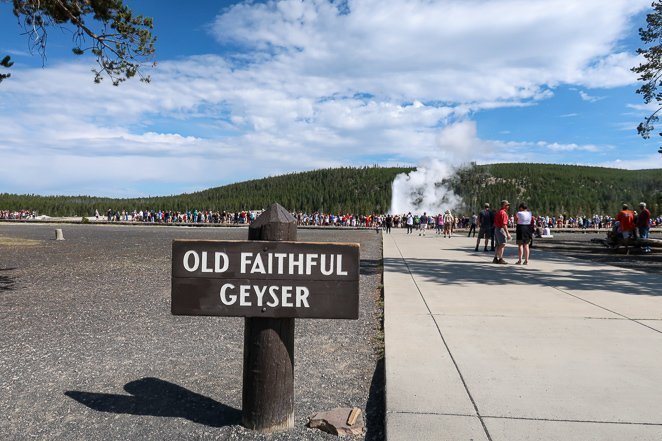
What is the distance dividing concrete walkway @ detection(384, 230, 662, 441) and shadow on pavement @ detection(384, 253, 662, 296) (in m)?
0.19

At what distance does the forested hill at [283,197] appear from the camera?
440 feet

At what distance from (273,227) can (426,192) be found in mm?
85434

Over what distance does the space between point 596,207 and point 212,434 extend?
426ft

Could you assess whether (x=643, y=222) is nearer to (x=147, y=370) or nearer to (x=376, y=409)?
(x=376, y=409)

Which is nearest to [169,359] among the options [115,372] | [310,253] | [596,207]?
[115,372]

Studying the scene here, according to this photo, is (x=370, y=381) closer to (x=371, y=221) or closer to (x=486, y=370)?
(x=486, y=370)

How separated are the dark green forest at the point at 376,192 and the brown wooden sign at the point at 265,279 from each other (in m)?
113

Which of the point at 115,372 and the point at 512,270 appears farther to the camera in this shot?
the point at 512,270

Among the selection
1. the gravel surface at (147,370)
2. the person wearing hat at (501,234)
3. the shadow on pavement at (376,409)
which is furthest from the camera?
the person wearing hat at (501,234)

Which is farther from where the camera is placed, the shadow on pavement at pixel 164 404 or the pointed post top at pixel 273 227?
the shadow on pavement at pixel 164 404

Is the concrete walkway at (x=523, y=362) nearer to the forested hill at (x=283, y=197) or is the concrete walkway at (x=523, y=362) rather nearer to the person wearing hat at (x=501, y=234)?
the person wearing hat at (x=501, y=234)

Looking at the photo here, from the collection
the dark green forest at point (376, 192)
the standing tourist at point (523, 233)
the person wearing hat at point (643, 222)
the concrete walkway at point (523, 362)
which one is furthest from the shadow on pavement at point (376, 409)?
the dark green forest at point (376, 192)

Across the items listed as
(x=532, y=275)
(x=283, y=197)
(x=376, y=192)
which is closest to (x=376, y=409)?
(x=532, y=275)

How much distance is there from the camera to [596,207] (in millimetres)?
117500
